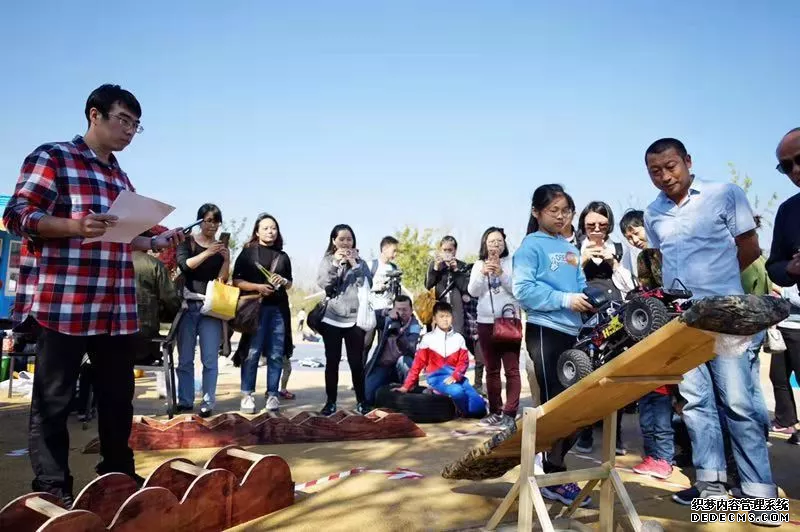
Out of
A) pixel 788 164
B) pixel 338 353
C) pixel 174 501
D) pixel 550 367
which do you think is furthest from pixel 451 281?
pixel 174 501

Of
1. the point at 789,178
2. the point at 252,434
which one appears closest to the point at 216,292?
the point at 252,434

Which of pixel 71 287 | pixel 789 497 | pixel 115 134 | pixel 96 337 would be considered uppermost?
pixel 115 134

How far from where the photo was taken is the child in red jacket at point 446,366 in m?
6.38

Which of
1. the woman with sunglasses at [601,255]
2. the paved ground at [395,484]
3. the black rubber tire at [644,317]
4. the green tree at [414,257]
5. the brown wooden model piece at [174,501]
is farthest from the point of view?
the green tree at [414,257]

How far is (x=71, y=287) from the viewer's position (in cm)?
293

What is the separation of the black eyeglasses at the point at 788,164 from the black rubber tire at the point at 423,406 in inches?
147

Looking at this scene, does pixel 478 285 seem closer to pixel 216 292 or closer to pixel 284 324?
pixel 284 324

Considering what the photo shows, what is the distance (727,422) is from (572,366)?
1.03 meters

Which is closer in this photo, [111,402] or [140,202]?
[140,202]

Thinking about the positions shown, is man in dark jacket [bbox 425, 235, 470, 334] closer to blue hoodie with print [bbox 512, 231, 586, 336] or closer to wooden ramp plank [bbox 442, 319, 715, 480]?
blue hoodie with print [bbox 512, 231, 586, 336]

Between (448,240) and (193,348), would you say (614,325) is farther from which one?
(448,240)

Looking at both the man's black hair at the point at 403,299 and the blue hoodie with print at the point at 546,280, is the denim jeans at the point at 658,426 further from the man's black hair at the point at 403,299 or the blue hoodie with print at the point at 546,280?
the man's black hair at the point at 403,299

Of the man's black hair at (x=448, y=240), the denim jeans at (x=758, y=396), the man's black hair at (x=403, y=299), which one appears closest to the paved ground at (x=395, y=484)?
the denim jeans at (x=758, y=396)

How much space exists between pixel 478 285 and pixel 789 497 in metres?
3.05
